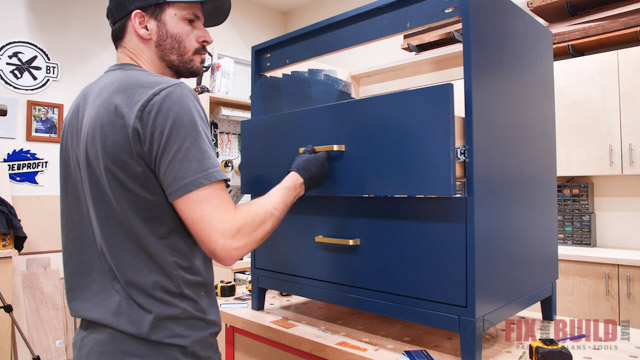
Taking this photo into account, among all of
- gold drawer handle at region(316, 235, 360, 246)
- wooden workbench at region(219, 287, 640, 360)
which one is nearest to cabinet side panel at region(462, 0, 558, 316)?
wooden workbench at region(219, 287, 640, 360)

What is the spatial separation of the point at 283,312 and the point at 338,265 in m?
0.28

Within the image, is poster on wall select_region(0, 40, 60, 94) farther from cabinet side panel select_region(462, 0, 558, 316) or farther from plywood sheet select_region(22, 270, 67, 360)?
cabinet side panel select_region(462, 0, 558, 316)

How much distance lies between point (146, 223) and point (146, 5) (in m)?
0.42

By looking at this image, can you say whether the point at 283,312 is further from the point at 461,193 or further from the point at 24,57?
the point at 24,57

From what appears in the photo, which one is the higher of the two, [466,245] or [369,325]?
[466,245]

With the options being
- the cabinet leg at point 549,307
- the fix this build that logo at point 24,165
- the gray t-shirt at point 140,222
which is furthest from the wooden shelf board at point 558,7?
the fix this build that logo at point 24,165

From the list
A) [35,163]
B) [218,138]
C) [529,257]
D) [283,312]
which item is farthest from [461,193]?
[35,163]

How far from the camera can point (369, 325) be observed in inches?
41.5

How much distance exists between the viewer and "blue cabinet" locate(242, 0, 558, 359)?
78 centimetres

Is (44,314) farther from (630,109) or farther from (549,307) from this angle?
(630,109)

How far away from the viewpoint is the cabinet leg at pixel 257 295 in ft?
3.87

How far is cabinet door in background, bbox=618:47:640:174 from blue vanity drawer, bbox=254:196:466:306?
83.4 inches

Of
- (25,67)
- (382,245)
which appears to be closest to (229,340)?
(382,245)

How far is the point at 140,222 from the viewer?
28.4 inches
